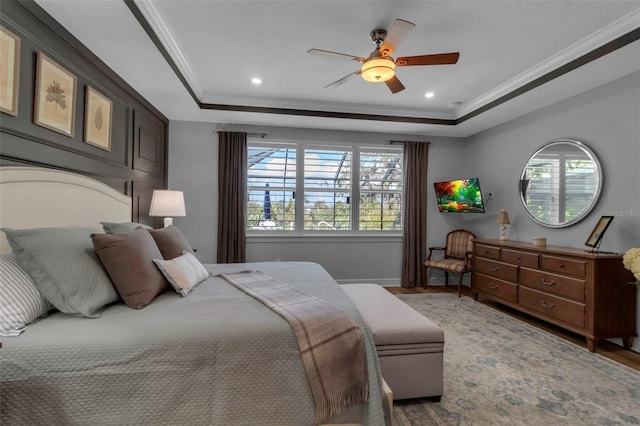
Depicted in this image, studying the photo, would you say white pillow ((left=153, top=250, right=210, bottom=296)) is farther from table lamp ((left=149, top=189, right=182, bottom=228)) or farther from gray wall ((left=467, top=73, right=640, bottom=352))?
gray wall ((left=467, top=73, right=640, bottom=352))

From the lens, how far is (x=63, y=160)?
7.08 ft

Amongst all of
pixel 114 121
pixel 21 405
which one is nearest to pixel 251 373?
pixel 21 405

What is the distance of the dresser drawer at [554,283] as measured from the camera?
8.95 ft

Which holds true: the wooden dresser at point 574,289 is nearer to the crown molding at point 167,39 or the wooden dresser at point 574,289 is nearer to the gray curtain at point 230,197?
the gray curtain at point 230,197

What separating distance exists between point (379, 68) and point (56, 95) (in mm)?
2338

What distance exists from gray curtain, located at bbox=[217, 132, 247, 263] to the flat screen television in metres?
3.20

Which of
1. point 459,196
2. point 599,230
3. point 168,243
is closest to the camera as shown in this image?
point 168,243

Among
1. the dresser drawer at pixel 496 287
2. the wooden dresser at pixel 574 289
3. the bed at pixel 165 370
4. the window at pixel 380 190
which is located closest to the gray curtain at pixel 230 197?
the window at pixel 380 190

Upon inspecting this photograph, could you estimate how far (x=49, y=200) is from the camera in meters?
1.96

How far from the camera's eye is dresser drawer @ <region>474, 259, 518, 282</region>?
3.46 meters

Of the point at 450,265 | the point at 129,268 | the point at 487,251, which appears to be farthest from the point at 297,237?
the point at 129,268

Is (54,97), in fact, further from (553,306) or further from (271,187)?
(553,306)

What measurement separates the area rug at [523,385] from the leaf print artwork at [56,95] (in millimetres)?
3073

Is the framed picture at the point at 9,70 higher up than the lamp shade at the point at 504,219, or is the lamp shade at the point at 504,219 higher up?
the framed picture at the point at 9,70
